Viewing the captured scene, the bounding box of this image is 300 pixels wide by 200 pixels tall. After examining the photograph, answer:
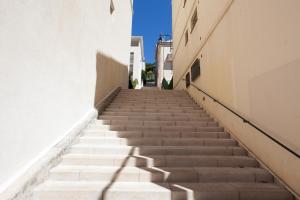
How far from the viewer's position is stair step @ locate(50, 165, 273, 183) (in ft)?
10.6

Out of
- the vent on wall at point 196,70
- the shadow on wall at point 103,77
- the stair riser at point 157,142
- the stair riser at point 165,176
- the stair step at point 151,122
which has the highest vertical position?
the vent on wall at point 196,70

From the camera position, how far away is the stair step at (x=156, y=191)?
2820mm

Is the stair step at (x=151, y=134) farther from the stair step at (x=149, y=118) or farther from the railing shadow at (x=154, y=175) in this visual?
the stair step at (x=149, y=118)

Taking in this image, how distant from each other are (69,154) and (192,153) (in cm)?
212

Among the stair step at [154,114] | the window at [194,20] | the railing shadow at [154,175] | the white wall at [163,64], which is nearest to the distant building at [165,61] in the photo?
the white wall at [163,64]

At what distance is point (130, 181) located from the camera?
10.7 feet

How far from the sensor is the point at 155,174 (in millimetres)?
3307

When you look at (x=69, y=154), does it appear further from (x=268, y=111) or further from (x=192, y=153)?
(x=268, y=111)

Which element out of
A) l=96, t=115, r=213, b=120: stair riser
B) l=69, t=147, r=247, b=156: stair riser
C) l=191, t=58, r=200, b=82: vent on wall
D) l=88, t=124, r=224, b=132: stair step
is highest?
l=191, t=58, r=200, b=82: vent on wall

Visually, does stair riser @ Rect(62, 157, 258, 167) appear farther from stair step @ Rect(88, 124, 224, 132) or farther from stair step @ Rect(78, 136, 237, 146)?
stair step @ Rect(88, 124, 224, 132)

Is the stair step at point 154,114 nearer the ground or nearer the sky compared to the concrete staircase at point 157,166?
nearer the sky

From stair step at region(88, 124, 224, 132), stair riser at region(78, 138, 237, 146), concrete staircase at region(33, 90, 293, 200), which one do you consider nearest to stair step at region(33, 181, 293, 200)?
concrete staircase at region(33, 90, 293, 200)

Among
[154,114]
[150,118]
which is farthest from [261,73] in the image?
[154,114]

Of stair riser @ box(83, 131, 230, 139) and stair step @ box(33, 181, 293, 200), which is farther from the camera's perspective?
stair riser @ box(83, 131, 230, 139)
